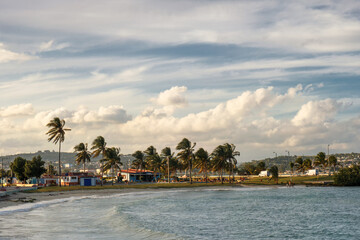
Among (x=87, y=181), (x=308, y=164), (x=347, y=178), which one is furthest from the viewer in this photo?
(x=308, y=164)

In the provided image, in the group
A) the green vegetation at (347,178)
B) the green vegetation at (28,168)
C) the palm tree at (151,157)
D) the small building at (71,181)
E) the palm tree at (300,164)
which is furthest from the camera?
the palm tree at (300,164)

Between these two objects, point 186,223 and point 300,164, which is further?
point 300,164

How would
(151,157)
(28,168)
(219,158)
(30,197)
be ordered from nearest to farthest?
(30,197) < (28,168) < (219,158) < (151,157)

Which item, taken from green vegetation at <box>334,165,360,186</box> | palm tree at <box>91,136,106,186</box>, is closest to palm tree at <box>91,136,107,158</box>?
palm tree at <box>91,136,106,186</box>

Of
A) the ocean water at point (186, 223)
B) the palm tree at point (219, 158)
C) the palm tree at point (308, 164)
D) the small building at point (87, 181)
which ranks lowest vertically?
the ocean water at point (186, 223)

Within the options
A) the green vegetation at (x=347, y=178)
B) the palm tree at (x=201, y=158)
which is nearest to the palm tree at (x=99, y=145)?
the palm tree at (x=201, y=158)

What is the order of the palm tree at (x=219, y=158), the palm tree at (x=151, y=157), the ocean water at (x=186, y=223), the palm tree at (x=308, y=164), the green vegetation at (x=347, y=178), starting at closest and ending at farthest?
the ocean water at (x=186, y=223), the green vegetation at (x=347, y=178), the palm tree at (x=219, y=158), the palm tree at (x=151, y=157), the palm tree at (x=308, y=164)

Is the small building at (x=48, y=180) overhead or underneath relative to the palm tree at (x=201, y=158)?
underneath

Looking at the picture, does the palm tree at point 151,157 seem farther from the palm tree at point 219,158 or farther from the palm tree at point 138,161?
the palm tree at point 219,158

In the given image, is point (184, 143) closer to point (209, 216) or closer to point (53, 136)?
point (53, 136)

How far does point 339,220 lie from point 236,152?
300 feet

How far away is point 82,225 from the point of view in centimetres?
4031

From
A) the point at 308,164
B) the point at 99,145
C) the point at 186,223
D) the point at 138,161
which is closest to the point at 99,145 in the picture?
the point at 99,145

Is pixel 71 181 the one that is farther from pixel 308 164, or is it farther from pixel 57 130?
pixel 308 164
